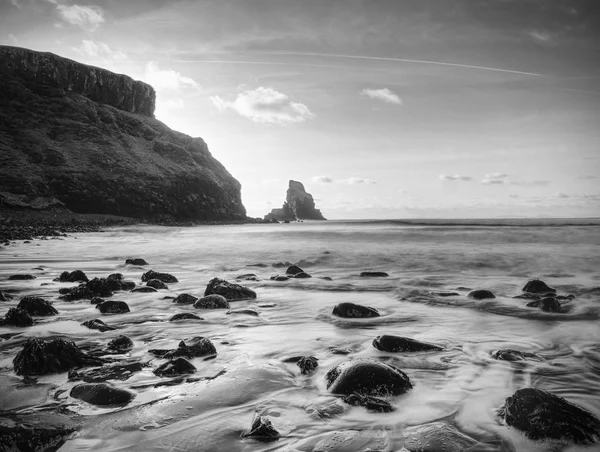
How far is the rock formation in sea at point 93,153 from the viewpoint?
156ft

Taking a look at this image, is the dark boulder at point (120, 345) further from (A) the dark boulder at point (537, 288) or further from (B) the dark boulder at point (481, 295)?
(A) the dark boulder at point (537, 288)

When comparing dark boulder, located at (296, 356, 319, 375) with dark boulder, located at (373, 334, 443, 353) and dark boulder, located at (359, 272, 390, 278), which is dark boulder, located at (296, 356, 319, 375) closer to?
dark boulder, located at (373, 334, 443, 353)

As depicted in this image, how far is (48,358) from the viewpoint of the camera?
2852 millimetres

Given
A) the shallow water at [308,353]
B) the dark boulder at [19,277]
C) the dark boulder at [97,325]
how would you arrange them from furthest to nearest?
the dark boulder at [19,277] < the dark boulder at [97,325] < the shallow water at [308,353]

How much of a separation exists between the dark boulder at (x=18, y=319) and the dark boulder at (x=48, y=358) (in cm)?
156

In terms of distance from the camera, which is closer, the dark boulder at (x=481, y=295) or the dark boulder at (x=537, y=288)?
the dark boulder at (x=481, y=295)

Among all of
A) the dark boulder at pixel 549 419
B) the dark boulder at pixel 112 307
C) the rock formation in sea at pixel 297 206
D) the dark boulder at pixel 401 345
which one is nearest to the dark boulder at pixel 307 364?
the dark boulder at pixel 401 345

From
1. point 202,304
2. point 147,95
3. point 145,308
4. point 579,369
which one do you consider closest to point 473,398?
point 579,369

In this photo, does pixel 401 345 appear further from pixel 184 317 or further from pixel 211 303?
pixel 211 303

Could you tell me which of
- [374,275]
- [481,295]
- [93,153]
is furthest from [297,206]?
[481,295]

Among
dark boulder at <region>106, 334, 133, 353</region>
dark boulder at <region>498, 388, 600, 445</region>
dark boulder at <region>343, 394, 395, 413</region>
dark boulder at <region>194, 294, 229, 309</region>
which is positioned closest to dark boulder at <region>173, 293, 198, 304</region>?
dark boulder at <region>194, 294, 229, 309</region>

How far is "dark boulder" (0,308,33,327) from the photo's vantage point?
420cm

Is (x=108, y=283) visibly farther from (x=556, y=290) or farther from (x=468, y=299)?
(x=556, y=290)

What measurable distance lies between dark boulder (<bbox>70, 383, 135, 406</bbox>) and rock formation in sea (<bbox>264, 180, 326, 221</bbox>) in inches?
5477
